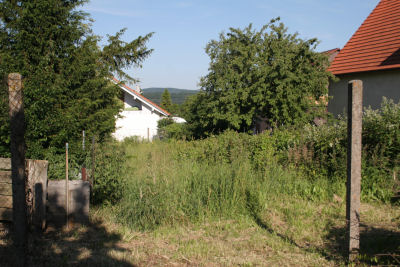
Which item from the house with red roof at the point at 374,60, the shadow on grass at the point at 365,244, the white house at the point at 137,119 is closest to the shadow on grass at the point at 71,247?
the shadow on grass at the point at 365,244

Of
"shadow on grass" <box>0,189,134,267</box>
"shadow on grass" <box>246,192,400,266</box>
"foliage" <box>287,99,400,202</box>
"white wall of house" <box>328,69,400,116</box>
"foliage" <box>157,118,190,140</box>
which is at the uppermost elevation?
"white wall of house" <box>328,69,400,116</box>

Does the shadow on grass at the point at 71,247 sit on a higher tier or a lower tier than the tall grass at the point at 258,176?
lower

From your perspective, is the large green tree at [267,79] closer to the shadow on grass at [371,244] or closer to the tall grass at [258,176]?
the tall grass at [258,176]

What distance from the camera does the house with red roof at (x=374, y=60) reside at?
42.6 feet

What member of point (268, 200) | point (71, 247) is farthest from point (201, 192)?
point (71, 247)

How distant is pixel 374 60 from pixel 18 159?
14107 mm

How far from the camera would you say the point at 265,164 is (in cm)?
890

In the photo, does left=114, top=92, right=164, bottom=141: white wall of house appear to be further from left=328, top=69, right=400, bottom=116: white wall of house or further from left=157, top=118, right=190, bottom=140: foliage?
left=328, top=69, right=400, bottom=116: white wall of house

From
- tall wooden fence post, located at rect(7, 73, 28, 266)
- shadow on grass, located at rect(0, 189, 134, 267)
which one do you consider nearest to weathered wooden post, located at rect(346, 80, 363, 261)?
shadow on grass, located at rect(0, 189, 134, 267)

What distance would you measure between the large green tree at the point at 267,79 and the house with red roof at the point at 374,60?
1023 mm

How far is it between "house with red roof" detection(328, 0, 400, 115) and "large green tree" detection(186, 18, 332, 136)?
3.36ft

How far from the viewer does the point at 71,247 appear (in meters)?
4.88

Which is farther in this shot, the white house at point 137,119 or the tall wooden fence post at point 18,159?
the white house at point 137,119

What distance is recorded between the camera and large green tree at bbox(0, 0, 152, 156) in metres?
7.75
